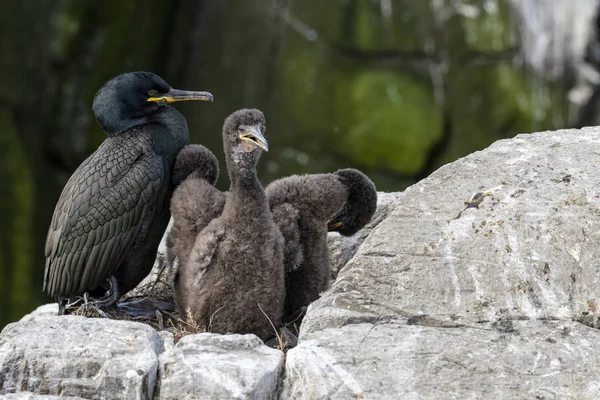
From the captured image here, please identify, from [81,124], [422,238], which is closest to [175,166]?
[422,238]

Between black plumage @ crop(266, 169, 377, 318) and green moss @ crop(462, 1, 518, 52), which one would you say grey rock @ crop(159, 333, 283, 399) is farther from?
green moss @ crop(462, 1, 518, 52)

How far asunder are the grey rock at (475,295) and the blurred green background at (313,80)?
696 centimetres

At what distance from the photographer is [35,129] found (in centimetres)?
1087

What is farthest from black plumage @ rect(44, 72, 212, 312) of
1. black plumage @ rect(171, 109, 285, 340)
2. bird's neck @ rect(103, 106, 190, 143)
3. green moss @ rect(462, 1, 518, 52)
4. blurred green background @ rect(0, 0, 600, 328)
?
green moss @ rect(462, 1, 518, 52)

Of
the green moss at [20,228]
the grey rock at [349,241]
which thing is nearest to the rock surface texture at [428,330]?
the grey rock at [349,241]

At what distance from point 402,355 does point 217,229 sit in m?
1.07

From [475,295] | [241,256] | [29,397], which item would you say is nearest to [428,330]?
[475,295]

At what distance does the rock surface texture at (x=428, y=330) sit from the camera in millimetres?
3297

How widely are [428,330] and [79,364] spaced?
4.19ft

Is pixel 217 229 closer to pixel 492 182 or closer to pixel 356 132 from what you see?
pixel 492 182

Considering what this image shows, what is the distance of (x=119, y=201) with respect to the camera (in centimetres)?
447

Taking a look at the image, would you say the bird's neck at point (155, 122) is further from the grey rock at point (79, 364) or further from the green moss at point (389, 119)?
the green moss at point (389, 119)

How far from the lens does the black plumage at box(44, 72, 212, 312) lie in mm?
4484

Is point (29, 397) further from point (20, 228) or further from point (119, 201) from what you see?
point (20, 228)
